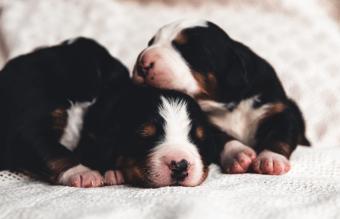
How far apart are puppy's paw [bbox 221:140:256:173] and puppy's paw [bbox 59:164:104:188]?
0.48 meters

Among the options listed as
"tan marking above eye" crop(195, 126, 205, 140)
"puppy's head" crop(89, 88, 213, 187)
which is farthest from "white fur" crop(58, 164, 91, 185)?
"tan marking above eye" crop(195, 126, 205, 140)

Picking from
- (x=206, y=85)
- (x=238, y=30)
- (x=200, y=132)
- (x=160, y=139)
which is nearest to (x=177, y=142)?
(x=160, y=139)

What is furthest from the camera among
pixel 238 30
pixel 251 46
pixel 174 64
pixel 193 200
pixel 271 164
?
pixel 238 30

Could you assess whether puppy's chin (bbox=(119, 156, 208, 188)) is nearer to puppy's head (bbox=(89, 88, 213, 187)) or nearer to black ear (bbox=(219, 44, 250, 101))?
puppy's head (bbox=(89, 88, 213, 187))

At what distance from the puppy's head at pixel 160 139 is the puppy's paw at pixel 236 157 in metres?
0.07

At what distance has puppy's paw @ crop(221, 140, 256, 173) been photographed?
220 centimetres

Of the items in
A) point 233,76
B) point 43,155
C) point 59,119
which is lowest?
point 43,155

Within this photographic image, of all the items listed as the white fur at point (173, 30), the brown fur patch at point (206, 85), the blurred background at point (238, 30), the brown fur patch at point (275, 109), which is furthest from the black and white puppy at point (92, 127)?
the blurred background at point (238, 30)

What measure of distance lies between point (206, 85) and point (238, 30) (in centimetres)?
128

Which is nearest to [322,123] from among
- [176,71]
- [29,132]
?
[176,71]

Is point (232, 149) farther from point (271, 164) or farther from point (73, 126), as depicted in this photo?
point (73, 126)

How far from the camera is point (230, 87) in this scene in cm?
245

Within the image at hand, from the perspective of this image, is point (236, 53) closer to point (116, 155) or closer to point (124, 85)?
point (124, 85)

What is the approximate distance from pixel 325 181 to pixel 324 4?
95.1 inches
